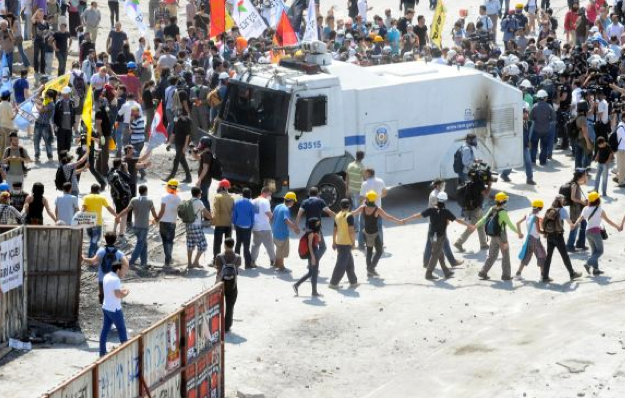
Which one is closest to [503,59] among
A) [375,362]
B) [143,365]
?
[375,362]

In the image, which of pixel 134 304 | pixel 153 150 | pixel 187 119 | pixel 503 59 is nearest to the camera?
pixel 134 304

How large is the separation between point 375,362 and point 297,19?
856 inches

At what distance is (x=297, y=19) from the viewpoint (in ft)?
136

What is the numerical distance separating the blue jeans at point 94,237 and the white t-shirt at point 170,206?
41.9 inches

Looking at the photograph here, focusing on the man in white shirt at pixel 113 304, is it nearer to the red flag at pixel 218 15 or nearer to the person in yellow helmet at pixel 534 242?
the person in yellow helmet at pixel 534 242

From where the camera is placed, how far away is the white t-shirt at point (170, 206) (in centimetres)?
2464

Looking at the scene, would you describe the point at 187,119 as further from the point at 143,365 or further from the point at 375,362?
the point at 143,365

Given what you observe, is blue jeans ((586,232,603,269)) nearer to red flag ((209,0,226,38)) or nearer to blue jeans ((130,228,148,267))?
blue jeans ((130,228,148,267))

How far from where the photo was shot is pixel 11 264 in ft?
67.7

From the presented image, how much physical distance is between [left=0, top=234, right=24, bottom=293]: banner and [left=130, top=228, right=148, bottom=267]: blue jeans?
3.68m

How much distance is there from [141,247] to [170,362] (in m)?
6.83

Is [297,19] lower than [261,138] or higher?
higher

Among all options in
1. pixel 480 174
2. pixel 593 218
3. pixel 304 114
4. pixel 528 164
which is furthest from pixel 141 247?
pixel 528 164

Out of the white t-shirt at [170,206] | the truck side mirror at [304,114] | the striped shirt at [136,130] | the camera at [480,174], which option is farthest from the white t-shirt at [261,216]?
the striped shirt at [136,130]
